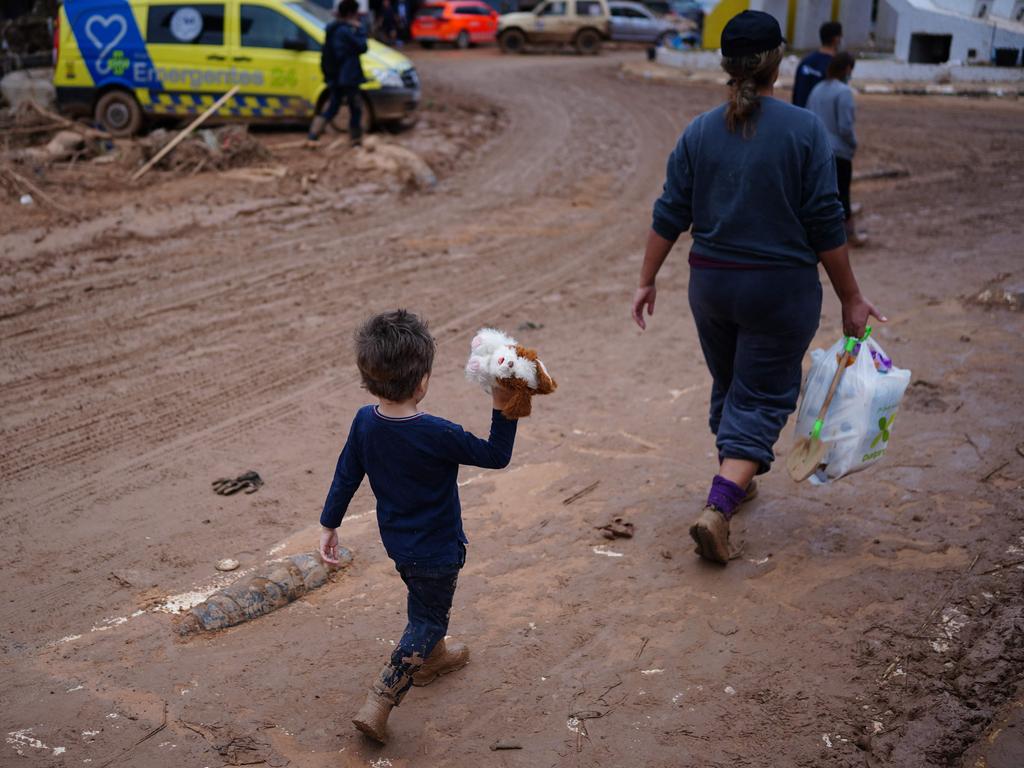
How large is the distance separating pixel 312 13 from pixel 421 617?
12504 mm

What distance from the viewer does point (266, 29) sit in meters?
13.4

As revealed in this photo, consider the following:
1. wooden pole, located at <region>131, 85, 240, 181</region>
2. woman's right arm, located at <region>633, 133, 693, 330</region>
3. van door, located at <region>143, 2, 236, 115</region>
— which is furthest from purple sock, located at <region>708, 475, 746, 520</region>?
van door, located at <region>143, 2, 236, 115</region>

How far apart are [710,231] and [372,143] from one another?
346 inches

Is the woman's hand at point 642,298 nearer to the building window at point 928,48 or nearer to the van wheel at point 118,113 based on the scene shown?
the van wheel at point 118,113

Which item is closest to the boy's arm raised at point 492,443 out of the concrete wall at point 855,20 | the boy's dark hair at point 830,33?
the boy's dark hair at point 830,33

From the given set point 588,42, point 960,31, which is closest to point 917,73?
point 960,31

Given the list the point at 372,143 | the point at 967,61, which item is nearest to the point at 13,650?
the point at 372,143

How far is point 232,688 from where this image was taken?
345 cm

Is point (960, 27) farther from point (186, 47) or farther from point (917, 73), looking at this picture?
point (186, 47)

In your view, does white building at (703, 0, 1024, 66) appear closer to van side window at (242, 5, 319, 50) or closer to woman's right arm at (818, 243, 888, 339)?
van side window at (242, 5, 319, 50)

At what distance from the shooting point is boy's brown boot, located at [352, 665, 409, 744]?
310cm

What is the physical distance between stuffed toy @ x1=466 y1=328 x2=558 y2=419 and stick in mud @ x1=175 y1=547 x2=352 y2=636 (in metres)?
1.53

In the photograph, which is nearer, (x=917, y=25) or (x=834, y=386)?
(x=834, y=386)

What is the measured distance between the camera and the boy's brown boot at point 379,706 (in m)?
3.10
